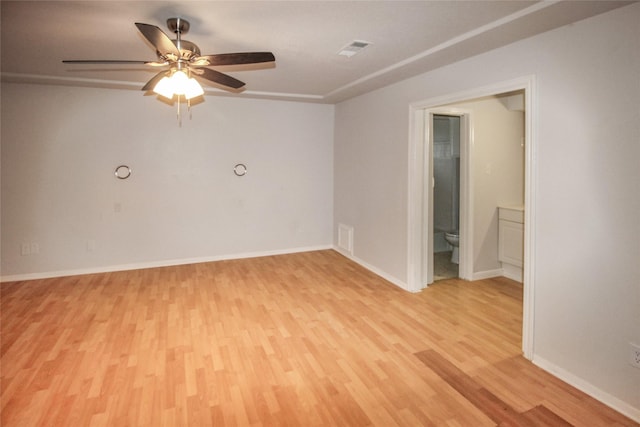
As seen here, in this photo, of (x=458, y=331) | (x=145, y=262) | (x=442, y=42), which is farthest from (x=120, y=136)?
(x=458, y=331)

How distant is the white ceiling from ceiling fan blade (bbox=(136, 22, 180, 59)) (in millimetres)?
272

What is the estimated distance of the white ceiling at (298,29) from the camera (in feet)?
7.30

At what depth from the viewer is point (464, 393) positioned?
7.42ft

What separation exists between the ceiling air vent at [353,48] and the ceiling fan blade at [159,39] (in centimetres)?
139

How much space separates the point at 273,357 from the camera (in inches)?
105

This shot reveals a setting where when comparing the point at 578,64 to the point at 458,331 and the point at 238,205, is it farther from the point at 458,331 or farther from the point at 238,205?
the point at 238,205

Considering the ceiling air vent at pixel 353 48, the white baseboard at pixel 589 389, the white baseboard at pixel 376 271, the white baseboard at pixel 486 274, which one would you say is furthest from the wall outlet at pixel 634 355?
the ceiling air vent at pixel 353 48

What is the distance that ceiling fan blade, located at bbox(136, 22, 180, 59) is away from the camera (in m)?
1.92

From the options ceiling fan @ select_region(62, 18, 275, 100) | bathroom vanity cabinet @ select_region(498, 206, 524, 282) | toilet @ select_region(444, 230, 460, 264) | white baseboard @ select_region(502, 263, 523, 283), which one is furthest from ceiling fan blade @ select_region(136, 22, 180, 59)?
white baseboard @ select_region(502, 263, 523, 283)

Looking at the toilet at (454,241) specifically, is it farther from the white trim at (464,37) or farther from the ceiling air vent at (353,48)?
the ceiling air vent at (353,48)

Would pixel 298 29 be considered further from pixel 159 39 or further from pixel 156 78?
pixel 156 78

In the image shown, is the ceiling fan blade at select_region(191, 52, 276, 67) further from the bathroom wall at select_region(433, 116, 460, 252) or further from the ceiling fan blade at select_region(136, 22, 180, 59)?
the bathroom wall at select_region(433, 116, 460, 252)

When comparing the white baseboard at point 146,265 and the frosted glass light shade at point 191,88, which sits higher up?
the frosted glass light shade at point 191,88

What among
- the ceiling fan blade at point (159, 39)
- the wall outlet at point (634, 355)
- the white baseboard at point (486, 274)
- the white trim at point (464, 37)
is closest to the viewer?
the ceiling fan blade at point (159, 39)
